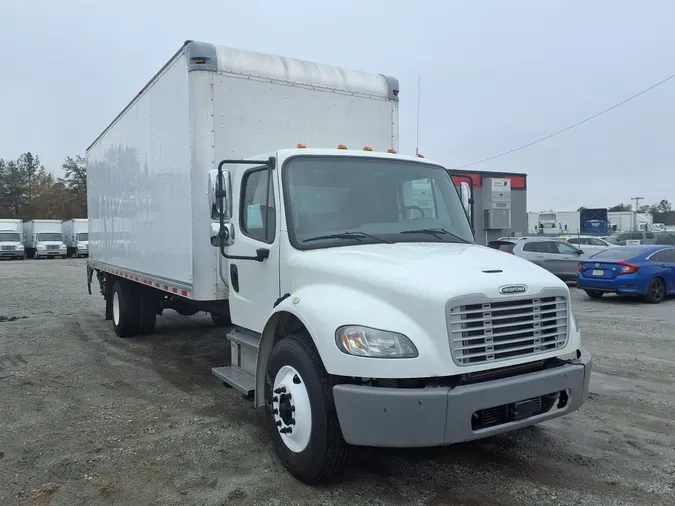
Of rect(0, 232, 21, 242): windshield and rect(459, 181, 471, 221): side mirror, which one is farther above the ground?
rect(459, 181, 471, 221): side mirror

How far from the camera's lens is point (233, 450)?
15.8ft

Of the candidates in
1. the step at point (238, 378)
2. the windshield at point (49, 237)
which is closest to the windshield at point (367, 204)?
the step at point (238, 378)

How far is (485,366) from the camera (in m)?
3.68

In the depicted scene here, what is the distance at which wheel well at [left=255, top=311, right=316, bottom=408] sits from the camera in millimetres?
4496

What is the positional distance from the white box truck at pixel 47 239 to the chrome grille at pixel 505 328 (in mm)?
44422

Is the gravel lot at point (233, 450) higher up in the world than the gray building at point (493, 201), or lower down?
lower down

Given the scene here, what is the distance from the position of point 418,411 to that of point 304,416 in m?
0.91

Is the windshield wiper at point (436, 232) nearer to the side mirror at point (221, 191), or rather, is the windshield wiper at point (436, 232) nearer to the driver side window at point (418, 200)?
the driver side window at point (418, 200)

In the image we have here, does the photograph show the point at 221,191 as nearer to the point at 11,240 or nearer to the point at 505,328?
the point at 505,328

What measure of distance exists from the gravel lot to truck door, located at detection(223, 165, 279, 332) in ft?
3.61

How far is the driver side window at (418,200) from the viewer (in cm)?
510

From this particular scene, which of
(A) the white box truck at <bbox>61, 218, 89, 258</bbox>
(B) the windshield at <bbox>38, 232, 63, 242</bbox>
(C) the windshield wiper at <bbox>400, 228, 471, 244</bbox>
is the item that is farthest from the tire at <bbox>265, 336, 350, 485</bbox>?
(B) the windshield at <bbox>38, 232, 63, 242</bbox>

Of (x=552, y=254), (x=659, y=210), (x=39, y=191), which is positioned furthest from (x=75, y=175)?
(x=659, y=210)

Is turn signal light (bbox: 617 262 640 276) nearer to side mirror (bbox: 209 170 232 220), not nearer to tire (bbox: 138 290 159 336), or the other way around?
tire (bbox: 138 290 159 336)
